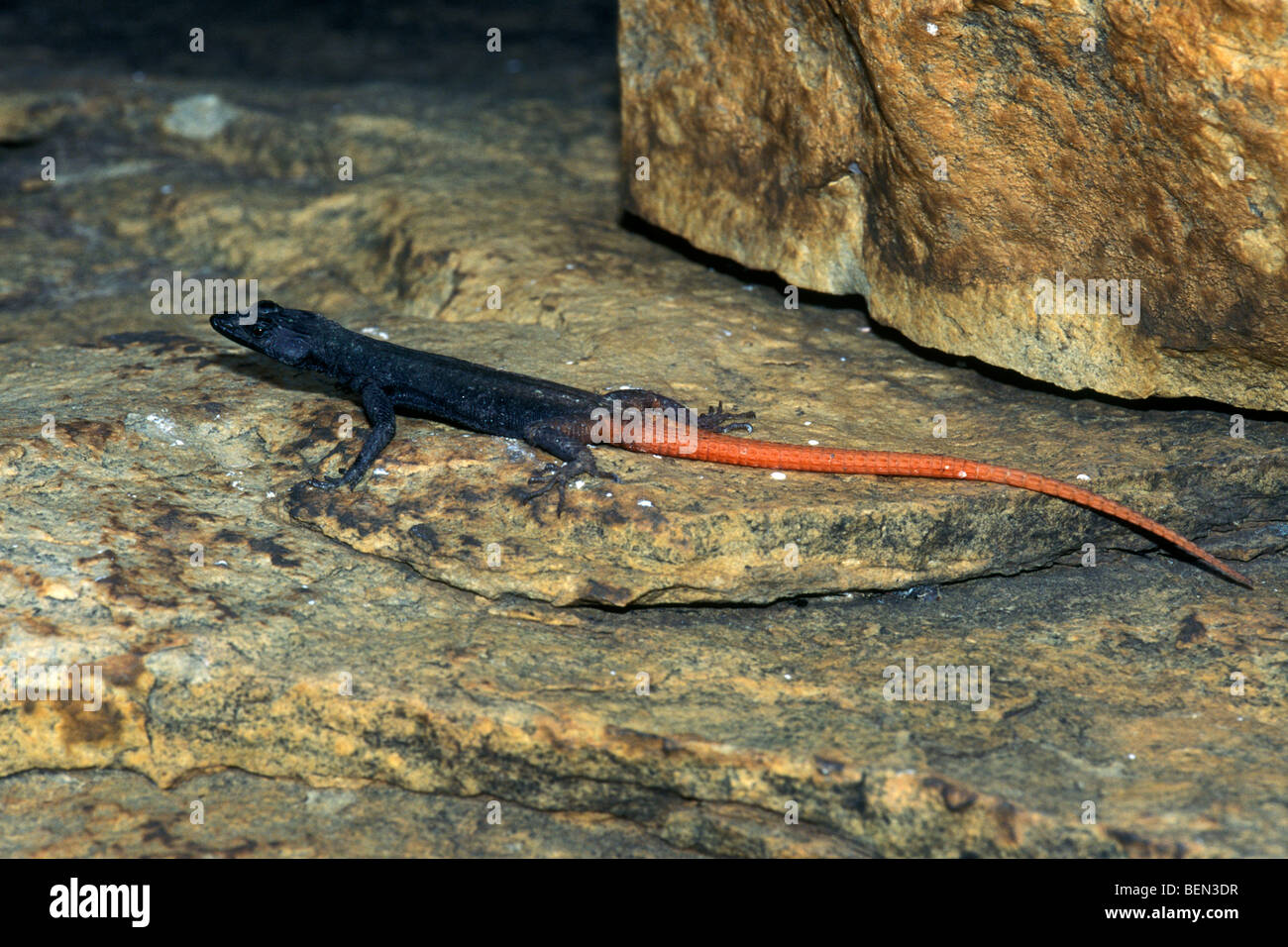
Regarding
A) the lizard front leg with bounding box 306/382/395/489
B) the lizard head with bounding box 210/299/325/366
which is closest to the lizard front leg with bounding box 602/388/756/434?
the lizard front leg with bounding box 306/382/395/489

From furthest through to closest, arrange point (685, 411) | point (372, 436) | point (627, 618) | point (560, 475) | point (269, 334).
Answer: point (269, 334), point (685, 411), point (372, 436), point (560, 475), point (627, 618)

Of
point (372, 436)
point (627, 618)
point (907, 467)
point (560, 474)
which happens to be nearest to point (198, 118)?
point (372, 436)

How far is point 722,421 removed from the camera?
607cm

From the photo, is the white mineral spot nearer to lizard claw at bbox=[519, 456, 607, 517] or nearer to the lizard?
the lizard

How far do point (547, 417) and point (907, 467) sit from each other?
1.74 metres

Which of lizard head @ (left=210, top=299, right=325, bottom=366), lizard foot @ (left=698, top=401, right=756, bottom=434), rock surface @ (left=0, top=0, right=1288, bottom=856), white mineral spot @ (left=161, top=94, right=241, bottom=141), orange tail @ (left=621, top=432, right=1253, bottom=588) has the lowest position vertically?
rock surface @ (left=0, top=0, right=1288, bottom=856)

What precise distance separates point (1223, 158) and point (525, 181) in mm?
5303

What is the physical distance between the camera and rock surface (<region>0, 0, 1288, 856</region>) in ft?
15.2

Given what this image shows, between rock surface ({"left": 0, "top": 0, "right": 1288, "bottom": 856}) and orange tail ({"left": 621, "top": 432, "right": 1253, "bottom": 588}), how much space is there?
0.08 m

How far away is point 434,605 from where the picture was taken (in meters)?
5.23

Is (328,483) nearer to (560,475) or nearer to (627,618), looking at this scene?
(560,475)

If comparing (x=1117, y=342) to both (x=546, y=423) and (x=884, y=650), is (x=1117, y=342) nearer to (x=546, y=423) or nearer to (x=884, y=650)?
(x=884, y=650)

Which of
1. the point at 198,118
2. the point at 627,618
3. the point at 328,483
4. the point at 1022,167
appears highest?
the point at 1022,167

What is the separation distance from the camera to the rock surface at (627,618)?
15.2 ft
